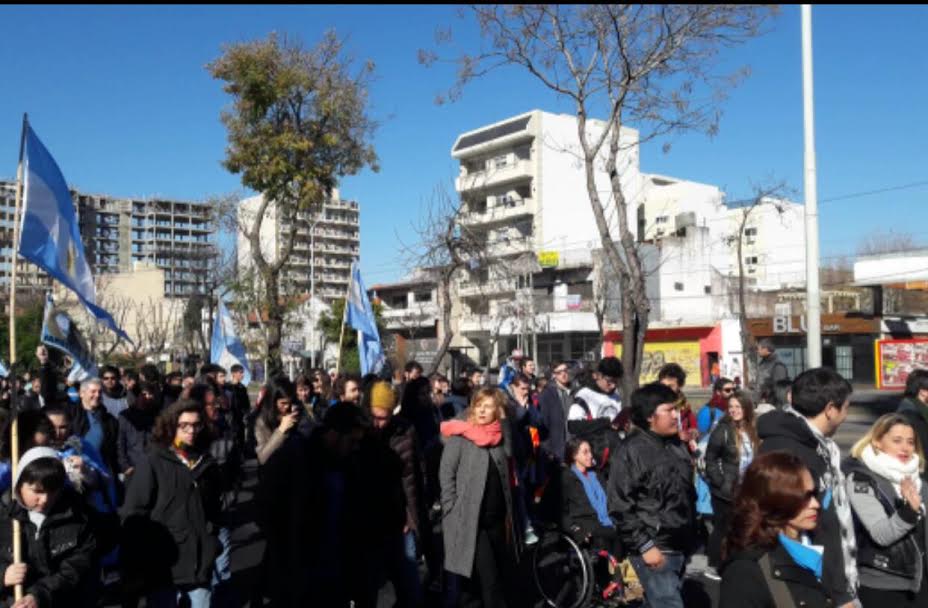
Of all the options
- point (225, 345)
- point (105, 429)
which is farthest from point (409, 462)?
point (225, 345)

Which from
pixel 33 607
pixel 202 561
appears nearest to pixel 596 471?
pixel 202 561

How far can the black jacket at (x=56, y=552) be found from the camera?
169 inches

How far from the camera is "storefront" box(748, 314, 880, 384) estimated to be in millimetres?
43500

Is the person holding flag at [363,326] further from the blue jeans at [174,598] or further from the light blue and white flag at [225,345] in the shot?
the blue jeans at [174,598]

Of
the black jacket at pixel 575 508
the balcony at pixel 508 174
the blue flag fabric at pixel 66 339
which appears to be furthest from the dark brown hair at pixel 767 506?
the balcony at pixel 508 174

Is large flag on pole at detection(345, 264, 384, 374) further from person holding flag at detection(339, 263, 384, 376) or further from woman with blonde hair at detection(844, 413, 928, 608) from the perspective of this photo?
woman with blonde hair at detection(844, 413, 928, 608)

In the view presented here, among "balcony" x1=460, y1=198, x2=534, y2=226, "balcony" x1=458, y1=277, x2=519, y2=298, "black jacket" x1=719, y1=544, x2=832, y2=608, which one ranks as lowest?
"black jacket" x1=719, y1=544, x2=832, y2=608

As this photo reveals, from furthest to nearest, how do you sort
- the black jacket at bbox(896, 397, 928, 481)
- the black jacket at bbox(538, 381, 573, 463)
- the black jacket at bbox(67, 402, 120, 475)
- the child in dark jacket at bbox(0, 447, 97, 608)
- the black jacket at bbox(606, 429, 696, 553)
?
the black jacket at bbox(538, 381, 573, 463) → the black jacket at bbox(67, 402, 120, 475) → the black jacket at bbox(896, 397, 928, 481) → the black jacket at bbox(606, 429, 696, 553) → the child in dark jacket at bbox(0, 447, 97, 608)

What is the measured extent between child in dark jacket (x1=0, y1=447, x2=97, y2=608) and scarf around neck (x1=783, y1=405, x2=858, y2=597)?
3517 mm

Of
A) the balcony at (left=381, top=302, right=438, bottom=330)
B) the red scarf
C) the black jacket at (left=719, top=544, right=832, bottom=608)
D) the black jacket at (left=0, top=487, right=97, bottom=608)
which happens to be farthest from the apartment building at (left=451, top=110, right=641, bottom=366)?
the black jacket at (left=719, top=544, right=832, bottom=608)

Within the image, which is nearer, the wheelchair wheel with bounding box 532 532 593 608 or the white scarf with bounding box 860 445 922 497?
the white scarf with bounding box 860 445 922 497

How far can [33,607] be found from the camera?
4207 mm

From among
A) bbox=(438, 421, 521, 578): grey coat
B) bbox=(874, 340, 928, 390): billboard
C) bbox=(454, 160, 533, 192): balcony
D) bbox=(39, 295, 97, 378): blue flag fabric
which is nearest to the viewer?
bbox=(438, 421, 521, 578): grey coat

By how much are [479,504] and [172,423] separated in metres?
1.97
